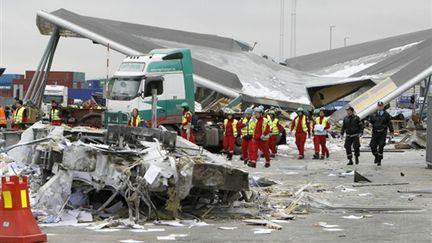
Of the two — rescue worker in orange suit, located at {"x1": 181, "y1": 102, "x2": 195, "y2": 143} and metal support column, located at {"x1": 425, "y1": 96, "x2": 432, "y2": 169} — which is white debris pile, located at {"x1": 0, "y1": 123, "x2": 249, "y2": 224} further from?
rescue worker in orange suit, located at {"x1": 181, "y1": 102, "x2": 195, "y2": 143}

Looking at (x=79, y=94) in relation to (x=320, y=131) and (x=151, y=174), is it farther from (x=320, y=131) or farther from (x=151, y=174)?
(x=151, y=174)

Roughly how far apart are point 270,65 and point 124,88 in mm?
28585

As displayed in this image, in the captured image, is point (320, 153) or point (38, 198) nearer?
point (38, 198)

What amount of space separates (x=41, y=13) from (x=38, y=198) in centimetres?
3496

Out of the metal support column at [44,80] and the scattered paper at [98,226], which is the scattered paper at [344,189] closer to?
the scattered paper at [98,226]

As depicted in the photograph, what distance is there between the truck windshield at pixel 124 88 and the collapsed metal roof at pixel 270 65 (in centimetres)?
1474

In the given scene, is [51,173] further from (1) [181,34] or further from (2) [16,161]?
(1) [181,34]

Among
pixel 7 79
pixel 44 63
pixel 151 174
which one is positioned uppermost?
pixel 7 79

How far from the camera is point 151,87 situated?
22250mm

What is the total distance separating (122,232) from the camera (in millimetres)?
8500

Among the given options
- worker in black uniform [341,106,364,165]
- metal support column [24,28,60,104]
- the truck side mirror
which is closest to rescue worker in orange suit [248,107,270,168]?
worker in black uniform [341,106,364,165]

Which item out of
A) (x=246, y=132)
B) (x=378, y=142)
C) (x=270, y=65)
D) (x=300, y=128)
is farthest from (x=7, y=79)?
(x=378, y=142)

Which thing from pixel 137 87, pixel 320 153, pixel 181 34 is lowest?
pixel 320 153

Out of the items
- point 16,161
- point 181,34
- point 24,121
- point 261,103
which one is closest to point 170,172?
point 16,161
